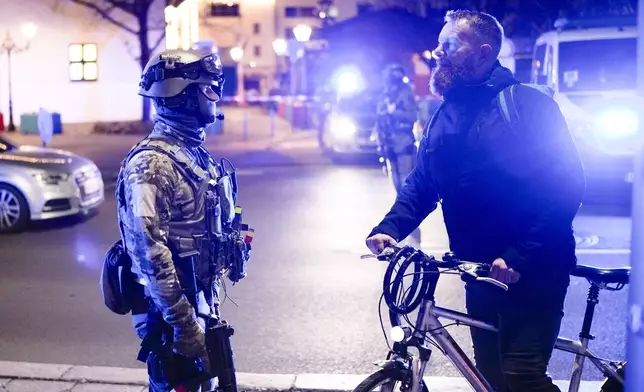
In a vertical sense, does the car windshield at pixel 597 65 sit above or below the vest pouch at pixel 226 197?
above

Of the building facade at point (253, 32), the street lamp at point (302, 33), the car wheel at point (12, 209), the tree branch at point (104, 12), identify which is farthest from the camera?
the building facade at point (253, 32)

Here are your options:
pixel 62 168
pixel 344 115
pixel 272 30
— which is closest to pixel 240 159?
pixel 344 115

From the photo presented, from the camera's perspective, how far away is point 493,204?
3.19 m

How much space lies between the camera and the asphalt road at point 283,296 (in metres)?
5.53

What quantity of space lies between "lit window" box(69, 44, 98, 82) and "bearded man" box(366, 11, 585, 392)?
27759 millimetres

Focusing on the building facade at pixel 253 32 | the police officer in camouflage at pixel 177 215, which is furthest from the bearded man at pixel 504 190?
the building facade at pixel 253 32

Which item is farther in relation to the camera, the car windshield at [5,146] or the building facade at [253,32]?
the building facade at [253,32]

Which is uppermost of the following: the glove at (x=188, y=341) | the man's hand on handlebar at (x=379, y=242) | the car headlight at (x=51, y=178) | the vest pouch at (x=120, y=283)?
the man's hand on handlebar at (x=379, y=242)

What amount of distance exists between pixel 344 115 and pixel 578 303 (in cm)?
1106

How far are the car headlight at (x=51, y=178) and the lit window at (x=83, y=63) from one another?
20.2m

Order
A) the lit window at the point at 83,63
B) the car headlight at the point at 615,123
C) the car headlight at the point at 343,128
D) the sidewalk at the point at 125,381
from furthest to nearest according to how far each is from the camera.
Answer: the lit window at the point at 83,63, the car headlight at the point at 343,128, the car headlight at the point at 615,123, the sidewalk at the point at 125,381

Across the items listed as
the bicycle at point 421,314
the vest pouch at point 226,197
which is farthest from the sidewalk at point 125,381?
the vest pouch at point 226,197

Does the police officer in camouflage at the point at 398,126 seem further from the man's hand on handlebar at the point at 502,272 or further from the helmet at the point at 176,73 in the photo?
the man's hand on handlebar at the point at 502,272

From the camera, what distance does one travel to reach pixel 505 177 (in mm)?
3143
